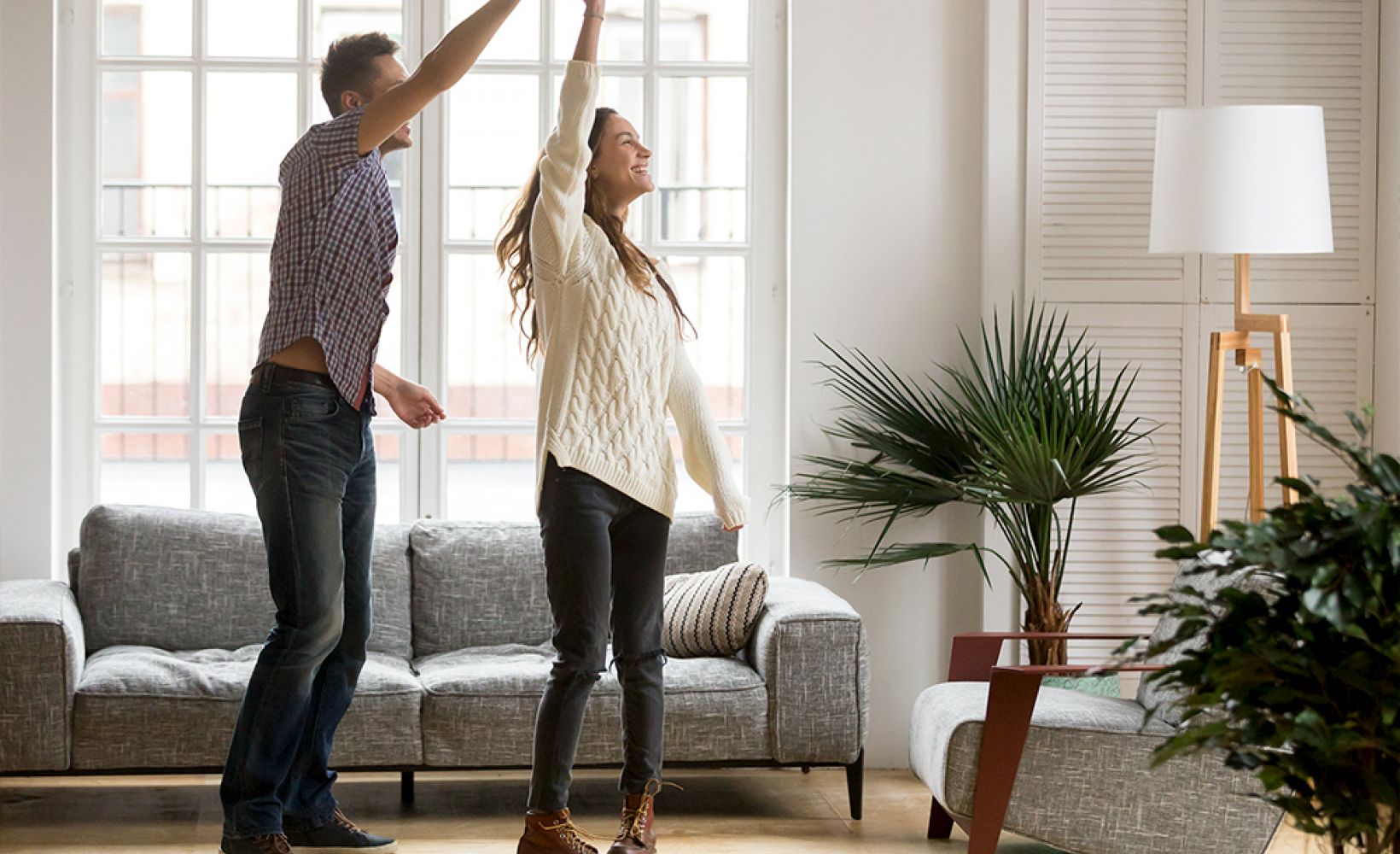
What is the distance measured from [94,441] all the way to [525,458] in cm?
119

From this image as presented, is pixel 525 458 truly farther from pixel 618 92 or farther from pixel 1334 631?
pixel 1334 631

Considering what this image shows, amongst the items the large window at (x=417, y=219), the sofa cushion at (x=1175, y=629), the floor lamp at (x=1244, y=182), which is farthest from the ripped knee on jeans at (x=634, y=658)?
the floor lamp at (x=1244, y=182)

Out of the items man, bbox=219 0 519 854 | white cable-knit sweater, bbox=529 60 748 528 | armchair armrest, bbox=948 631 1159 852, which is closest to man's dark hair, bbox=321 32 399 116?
man, bbox=219 0 519 854

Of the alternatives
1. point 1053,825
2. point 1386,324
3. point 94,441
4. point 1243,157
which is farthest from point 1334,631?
point 94,441

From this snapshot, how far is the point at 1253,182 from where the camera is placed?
3.56m

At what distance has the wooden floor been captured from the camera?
129 inches

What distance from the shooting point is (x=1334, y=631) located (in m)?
1.41

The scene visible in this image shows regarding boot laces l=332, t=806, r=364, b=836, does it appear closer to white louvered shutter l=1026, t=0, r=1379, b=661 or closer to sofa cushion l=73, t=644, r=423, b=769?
sofa cushion l=73, t=644, r=423, b=769

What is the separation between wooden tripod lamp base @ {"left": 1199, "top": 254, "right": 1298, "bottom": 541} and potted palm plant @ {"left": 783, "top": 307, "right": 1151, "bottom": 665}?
204 millimetres

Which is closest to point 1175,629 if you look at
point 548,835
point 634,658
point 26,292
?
point 634,658

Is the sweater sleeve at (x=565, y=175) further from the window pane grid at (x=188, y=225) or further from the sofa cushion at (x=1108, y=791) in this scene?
the window pane grid at (x=188, y=225)

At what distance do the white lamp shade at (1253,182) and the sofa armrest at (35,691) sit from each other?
2.72 meters

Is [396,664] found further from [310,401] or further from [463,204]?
[463,204]

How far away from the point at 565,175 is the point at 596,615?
799mm
